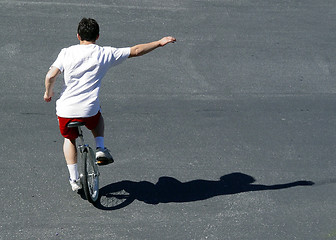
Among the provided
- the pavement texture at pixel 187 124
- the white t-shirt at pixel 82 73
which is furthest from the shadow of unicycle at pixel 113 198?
the white t-shirt at pixel 82 73

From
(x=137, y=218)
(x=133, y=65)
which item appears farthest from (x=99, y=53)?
(x=133, y=65)

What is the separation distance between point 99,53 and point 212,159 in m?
2.19

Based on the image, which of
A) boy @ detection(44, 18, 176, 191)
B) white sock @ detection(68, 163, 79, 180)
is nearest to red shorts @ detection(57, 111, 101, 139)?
boy @ detection(44, 18, 176, 191)

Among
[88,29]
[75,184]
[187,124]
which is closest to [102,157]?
[75,184]

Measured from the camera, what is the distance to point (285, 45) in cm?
1024

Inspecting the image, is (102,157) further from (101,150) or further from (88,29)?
(88,29)

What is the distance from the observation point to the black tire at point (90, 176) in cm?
664

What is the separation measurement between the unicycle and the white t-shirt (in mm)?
171

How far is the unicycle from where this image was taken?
21.8ft

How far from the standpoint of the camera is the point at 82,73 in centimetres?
631

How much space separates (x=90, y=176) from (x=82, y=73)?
1238 mm

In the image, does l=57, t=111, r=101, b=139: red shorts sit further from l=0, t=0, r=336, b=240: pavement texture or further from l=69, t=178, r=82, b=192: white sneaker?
l=0, t=0, r=336, b=240: pavement texture

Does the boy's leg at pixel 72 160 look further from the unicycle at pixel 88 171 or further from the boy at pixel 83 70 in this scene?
the boy at pixel 83 70

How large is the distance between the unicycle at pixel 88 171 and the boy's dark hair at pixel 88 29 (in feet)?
2.84
